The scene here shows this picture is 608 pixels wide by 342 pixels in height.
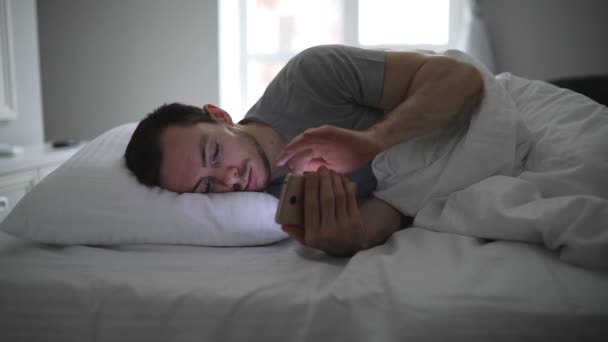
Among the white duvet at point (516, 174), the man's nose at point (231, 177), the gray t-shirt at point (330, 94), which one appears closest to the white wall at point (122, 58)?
the gray t-shirt at point (330, 94)

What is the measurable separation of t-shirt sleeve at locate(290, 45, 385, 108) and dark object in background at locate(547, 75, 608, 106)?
2.69 ft

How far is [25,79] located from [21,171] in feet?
1.71

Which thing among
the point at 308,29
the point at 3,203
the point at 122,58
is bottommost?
the point at 3,203

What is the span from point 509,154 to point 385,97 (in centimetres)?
30

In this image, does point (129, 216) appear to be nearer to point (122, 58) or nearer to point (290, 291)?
point (290, 291)

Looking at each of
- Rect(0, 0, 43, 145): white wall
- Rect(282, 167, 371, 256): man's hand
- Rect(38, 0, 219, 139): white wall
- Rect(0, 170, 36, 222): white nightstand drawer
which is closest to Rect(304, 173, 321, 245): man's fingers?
Rect(282, 167, 371, 256): man's hand

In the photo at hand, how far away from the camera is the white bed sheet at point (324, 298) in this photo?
530 mm

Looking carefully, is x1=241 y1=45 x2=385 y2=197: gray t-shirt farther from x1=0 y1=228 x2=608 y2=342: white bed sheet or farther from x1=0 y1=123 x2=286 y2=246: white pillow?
x1=0 y1=228 x2=608 y2=342: white bed sheet

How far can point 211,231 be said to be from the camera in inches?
32.8

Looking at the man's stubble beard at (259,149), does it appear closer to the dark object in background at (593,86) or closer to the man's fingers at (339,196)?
the man's fingers at (339,196)

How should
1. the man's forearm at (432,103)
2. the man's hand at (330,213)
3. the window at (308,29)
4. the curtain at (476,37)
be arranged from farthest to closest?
the window at (308,29) → the curtain at (476,37) → the man's forearm at (432,103) → the man's hand at (330,213)

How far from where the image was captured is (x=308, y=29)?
2764 mm

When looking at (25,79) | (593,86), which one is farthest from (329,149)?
(25,79)

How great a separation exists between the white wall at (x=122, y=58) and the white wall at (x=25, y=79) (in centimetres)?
72
